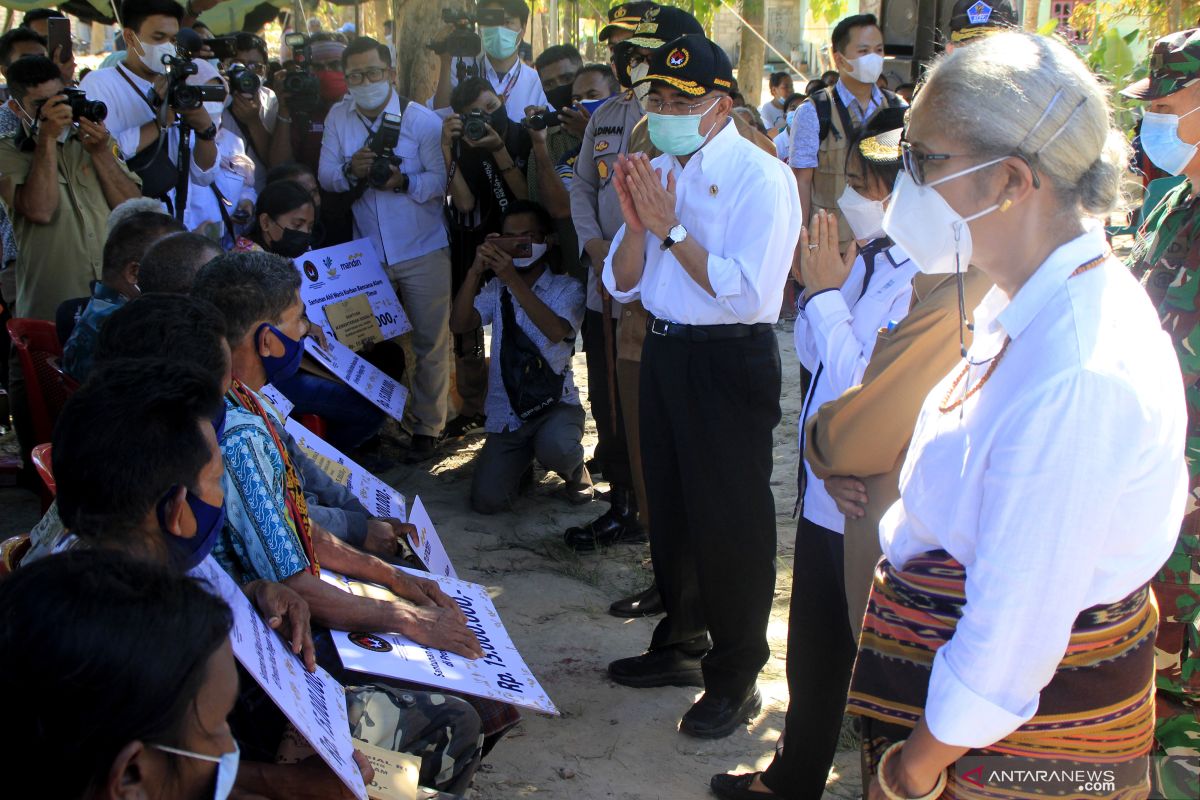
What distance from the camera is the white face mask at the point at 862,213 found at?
2660 mm

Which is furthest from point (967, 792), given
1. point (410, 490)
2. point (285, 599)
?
point (410, 490)

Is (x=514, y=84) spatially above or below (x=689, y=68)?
below

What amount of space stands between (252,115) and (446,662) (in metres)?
4.48

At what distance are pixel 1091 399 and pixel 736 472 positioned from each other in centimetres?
196

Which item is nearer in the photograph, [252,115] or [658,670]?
[658,670]

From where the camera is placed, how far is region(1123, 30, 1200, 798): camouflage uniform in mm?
2406

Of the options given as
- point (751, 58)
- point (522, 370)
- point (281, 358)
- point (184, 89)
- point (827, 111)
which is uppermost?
point (184, 89)

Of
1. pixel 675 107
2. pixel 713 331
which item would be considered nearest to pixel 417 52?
pixel 675 107

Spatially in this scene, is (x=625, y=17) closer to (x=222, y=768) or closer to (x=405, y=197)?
(x=405, y=197)

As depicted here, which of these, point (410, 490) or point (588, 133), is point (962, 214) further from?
point (410, 490)

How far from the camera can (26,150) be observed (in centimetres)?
473

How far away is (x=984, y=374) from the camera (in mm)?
1561

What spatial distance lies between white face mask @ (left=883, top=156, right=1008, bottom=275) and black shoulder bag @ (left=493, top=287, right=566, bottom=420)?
3.43 metres

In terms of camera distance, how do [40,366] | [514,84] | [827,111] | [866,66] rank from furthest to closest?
[827,111], [514,84], [866,66], [40,366]
